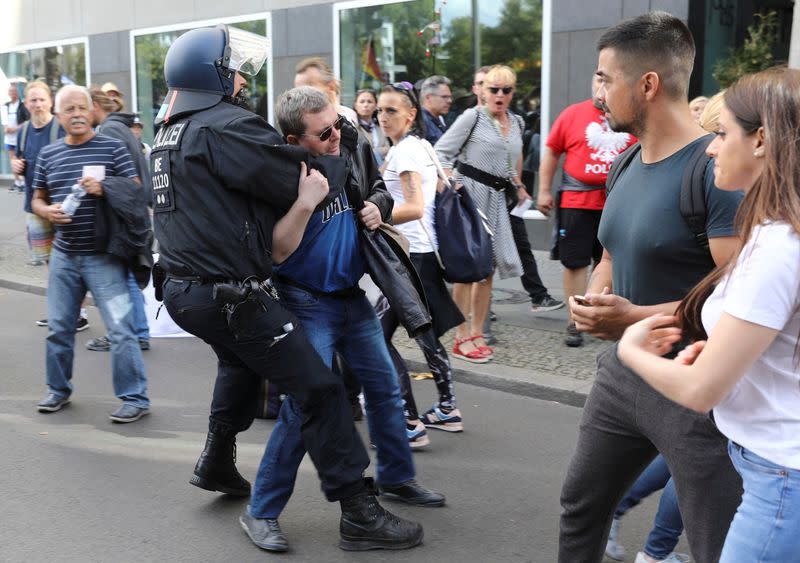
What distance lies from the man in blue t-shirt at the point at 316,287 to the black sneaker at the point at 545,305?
4.35 meters

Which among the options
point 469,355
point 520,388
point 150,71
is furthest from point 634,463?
point 150,71

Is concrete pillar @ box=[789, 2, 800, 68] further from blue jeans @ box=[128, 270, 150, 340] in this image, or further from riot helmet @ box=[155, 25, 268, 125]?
riot helmet @ box=[155, 25, 268, 125]

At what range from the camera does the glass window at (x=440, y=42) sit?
35.6 ft

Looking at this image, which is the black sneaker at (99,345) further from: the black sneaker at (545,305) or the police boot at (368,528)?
the police boot at (368,528)

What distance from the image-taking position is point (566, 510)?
8.79 feet

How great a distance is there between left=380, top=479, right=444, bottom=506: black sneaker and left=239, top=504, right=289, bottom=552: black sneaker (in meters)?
0.57

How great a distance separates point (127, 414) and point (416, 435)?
5.56 feet

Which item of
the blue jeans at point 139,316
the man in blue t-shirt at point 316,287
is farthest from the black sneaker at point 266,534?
the blue jeans at point 139,316

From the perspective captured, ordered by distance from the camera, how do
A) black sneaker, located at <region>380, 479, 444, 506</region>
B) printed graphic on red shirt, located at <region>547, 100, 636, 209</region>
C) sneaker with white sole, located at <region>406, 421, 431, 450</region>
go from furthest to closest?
printed graphic on red shirt, located at <region>547, 100, 636, 209</region> < sneaker with white sole, located at <region>406, 421, 431, 450</region> < black sneaker, located at <region>380, 479, 444, 506</region>

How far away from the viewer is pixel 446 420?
16.6ft

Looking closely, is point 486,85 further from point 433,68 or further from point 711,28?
point 433,68

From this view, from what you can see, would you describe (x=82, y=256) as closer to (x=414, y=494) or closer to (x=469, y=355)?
(x=414, y=494)

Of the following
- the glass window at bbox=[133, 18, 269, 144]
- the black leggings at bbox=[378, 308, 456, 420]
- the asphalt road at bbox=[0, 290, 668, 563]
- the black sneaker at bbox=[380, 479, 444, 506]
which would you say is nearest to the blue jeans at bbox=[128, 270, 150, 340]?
the asphalt road at bbox=[0, 290, 668, 563]

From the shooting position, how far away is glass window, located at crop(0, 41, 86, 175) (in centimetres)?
1678
